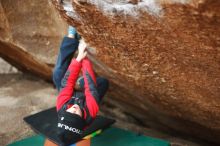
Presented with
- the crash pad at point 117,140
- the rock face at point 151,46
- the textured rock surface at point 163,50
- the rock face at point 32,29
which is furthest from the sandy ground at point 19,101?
the textured rock surface at point 163,50

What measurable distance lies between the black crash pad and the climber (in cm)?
22

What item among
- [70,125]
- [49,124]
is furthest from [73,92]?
[49,124]

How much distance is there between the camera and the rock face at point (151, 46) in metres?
1.95

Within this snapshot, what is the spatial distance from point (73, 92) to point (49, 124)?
0.46 m

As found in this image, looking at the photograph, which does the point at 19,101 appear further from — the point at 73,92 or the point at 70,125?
the point at 70,125

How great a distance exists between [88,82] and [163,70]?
634 mm

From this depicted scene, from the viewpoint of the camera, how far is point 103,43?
2.59m

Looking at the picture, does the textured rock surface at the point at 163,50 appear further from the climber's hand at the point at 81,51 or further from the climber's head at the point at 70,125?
the climber's head at the point at 70,125

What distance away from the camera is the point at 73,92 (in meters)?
2.98

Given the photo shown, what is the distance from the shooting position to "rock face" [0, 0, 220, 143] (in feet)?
6.41

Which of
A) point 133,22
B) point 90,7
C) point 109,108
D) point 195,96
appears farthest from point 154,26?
point 109,108

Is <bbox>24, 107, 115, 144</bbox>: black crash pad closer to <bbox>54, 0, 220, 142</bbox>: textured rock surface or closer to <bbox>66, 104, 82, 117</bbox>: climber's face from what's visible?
<bbox>66, 104, 82, 117</bbox>: climber's face

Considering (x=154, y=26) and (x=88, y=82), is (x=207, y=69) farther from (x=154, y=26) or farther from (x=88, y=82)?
(x=88, y=82)

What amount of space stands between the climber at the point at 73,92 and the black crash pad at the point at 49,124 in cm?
22
